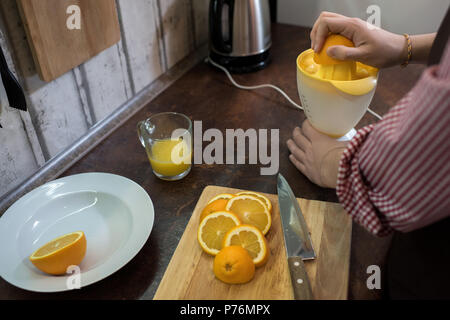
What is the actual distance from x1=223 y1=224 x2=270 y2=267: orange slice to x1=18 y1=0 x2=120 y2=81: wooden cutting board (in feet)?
1.78

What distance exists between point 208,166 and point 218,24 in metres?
0.53

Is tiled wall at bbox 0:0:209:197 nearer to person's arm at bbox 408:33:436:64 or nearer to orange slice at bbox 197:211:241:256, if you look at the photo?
orange slice at bbox 197:211:241:256

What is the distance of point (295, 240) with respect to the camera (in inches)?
29.5

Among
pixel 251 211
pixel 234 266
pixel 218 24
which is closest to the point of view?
pixel 234 266

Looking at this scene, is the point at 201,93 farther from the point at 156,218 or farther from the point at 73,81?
the point at 156,218

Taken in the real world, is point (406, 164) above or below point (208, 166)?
above

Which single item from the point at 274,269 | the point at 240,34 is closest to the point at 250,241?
the point at 274,269

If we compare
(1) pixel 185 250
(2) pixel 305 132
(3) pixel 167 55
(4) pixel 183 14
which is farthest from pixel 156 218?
(4) pixel 183 14

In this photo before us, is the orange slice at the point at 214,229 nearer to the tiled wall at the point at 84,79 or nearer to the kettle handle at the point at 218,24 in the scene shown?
Result: the tiled wall at the point at 84,79

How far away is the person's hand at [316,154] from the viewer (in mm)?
844

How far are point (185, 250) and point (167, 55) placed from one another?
31.3 inches

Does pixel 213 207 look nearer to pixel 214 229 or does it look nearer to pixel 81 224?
pixel 214 229

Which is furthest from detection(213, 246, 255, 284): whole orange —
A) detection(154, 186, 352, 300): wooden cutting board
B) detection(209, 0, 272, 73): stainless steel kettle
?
detection(209, 0, 272, 73): stainless steel kettle

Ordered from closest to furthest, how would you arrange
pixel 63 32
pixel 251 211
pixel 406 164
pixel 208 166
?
pixel 406 164
pixel 251 211
pixel 63 32
pixel 208 166
